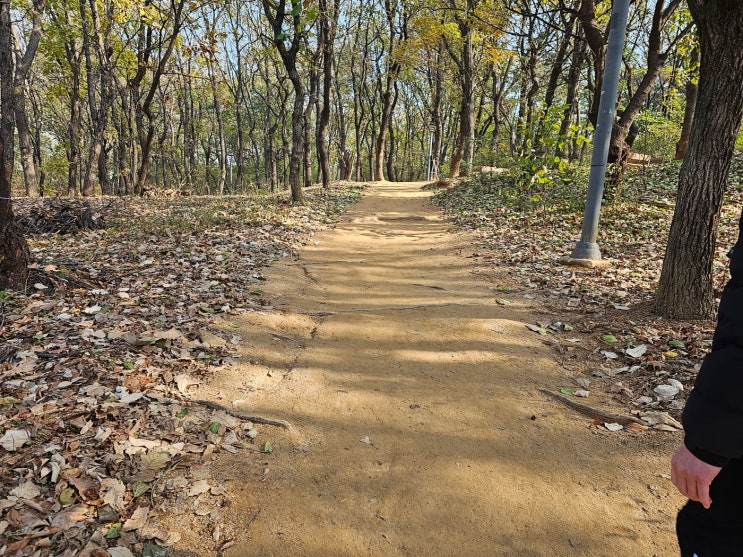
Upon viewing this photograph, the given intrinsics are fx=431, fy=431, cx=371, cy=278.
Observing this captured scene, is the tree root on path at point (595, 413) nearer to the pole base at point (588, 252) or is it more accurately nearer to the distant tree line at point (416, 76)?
the distant tree line at point (416, 76)

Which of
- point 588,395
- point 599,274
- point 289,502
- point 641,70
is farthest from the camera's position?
point 641,70

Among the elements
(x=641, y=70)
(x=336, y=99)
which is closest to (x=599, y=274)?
(x=641, y=70)

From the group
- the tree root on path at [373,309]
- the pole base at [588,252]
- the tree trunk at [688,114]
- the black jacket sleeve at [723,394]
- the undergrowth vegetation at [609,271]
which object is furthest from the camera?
the tree trunk at [688,114]

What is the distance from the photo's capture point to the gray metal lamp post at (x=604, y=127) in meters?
5.79

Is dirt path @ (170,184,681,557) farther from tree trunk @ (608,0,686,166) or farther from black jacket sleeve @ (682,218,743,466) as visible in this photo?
tree trunk @ (608,0,686,166)

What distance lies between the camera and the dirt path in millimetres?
2314

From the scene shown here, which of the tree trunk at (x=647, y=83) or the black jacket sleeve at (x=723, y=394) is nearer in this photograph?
the black jacket sleeve at (x=723, y=394)

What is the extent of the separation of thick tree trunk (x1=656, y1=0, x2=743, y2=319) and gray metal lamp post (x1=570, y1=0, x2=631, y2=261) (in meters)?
1.54

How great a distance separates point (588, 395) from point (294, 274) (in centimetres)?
437

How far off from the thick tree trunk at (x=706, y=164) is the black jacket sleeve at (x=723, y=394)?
3.60 m

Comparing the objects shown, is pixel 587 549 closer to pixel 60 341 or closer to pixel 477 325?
pixel 477 325

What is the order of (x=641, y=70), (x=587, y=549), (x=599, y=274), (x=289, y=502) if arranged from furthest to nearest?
1. (x=641, y=70)
2. (x=599, y=274)
3. (x=289, y=502)
4. (x=587, y=549)

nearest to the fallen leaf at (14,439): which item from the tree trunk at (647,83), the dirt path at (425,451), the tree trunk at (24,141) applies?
the dirt path at (425,451)

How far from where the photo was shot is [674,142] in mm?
15703
